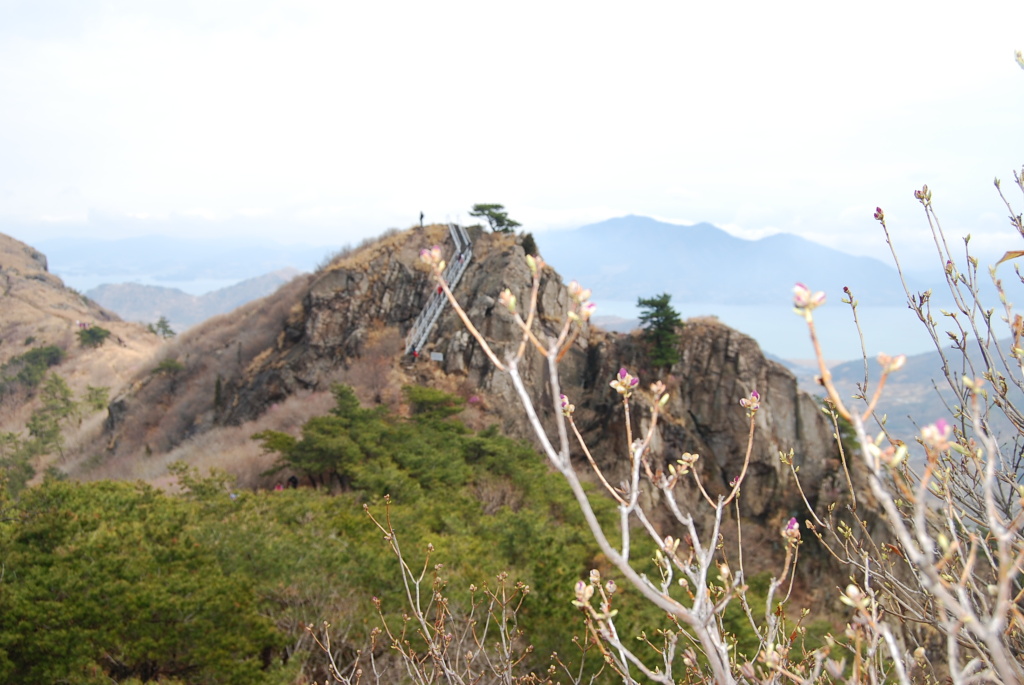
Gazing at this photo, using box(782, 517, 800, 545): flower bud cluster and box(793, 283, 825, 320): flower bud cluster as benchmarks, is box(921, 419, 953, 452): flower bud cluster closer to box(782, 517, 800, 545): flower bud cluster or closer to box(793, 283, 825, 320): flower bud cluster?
box(793, 283, 825, 320): flower bud cluster

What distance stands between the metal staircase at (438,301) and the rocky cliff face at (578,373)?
1.10 feet

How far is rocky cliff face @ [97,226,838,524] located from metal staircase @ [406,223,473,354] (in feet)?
1.10

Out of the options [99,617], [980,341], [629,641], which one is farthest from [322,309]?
[980,341]

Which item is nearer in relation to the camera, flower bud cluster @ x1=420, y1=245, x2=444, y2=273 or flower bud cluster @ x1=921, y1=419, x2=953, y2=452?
flower bud cluster @ x1=921, y1=419, x2=953, y2=452

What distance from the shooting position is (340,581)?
8633 mm

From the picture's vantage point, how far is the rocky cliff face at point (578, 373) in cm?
2227

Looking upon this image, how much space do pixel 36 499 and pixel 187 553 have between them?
2.46m

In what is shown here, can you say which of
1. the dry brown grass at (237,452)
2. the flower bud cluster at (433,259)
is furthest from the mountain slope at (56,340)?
the flower bud cluster at (433,259)

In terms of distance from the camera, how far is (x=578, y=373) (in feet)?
81.7

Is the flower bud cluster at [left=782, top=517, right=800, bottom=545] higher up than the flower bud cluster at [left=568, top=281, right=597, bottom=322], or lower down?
lower down

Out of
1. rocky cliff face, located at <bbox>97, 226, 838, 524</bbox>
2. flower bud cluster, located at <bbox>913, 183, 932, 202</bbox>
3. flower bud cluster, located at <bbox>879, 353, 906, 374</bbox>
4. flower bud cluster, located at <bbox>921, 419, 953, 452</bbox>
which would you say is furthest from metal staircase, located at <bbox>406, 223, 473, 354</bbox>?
flower bud cluster, located at <bbox>921, 419, 953, 452</bbox>

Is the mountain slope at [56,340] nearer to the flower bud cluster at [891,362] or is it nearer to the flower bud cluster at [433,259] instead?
the flower bud cluster at [433,259]

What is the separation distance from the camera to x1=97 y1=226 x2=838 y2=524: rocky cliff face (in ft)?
73.0

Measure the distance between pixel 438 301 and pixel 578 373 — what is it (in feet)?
21.8
